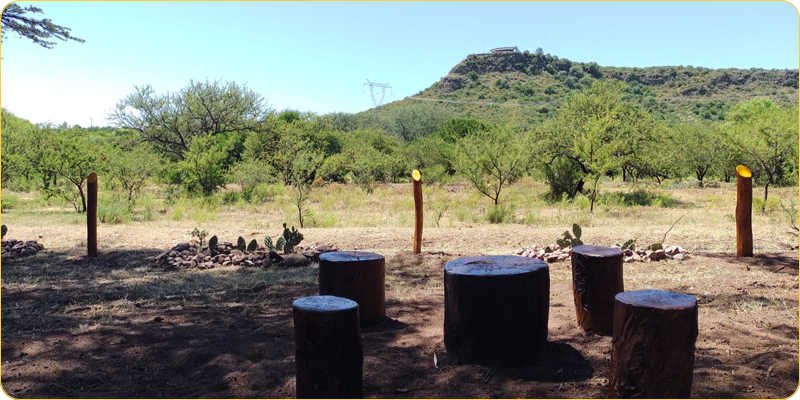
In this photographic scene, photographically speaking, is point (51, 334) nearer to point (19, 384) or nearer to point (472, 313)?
point (19, 384)

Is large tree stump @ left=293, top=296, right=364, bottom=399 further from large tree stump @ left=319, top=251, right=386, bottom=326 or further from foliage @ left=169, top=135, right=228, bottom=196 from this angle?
foliage @ left=169, top=135, right=228, bottom=196

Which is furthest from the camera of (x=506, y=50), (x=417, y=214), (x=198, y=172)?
(x=506, y=50)

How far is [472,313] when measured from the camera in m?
3.95

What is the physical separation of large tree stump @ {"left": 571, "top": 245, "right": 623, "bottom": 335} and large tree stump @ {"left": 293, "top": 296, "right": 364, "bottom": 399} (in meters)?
2.32

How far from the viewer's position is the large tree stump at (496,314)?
3.89 m

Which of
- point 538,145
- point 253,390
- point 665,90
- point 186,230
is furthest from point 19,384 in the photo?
point 665,90

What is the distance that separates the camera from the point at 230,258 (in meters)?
8.95

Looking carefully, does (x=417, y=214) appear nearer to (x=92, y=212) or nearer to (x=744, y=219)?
(x=744, y=219)

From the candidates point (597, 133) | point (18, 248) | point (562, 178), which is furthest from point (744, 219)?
point (562, 178)

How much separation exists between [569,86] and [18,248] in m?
67.4

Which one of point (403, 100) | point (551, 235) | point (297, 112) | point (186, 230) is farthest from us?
point (403, 100)

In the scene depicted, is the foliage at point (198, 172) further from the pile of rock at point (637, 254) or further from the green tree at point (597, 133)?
the pile of rock at point (637, 254)

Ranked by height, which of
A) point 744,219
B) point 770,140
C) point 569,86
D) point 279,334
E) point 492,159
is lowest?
point 279,334

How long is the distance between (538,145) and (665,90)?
53010 millimetres
